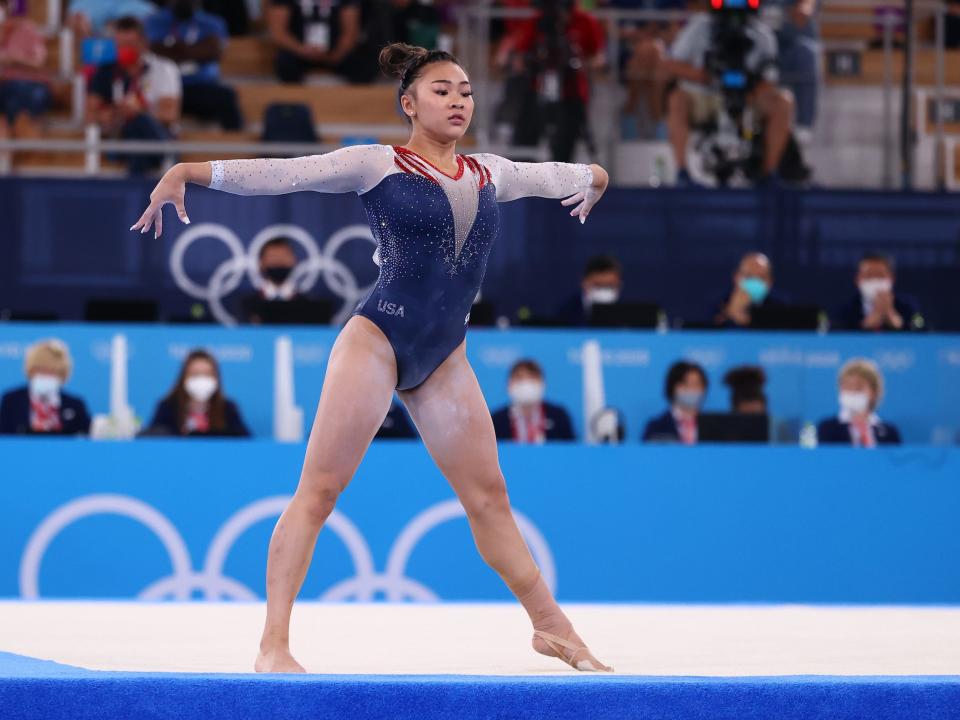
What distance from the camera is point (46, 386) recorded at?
26.5 ft

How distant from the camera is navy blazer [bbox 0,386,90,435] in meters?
8.05

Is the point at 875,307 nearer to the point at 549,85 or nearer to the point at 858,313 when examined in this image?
the point at 858,313

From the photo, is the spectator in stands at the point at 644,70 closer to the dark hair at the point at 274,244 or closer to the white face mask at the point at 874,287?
the white face mask at the point at 874,287

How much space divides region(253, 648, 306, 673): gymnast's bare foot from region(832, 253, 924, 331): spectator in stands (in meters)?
6.61

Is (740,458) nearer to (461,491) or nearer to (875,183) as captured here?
(461,491)

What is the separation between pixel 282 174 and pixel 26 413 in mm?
4892

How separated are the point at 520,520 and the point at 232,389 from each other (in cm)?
254

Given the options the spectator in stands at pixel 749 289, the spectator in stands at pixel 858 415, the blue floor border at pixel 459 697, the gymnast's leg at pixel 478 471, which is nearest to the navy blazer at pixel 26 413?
the spectator in stands at pixel 749 289

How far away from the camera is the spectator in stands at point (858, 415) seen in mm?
8180

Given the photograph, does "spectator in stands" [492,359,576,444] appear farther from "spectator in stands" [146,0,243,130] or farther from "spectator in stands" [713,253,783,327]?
"spectator in stands" [146,0,243,130]

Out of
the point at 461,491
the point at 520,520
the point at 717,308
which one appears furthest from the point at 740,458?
the point at 461,491

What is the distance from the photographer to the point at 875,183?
11438 millimetres

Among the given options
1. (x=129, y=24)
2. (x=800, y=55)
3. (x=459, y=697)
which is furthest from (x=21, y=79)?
(x=459, y=697)

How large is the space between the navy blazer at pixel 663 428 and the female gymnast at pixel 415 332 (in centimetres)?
439
